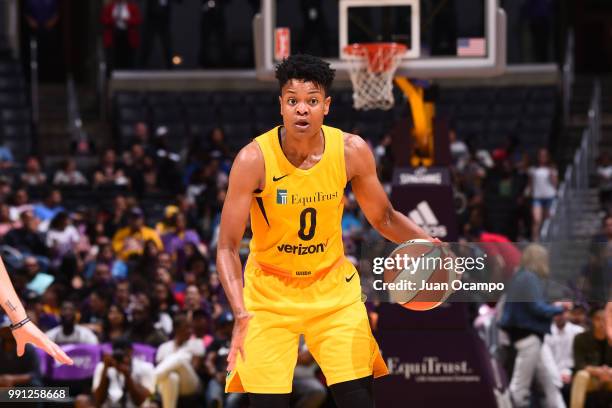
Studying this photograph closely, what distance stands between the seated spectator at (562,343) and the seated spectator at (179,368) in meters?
3.17

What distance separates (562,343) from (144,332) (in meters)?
3.93

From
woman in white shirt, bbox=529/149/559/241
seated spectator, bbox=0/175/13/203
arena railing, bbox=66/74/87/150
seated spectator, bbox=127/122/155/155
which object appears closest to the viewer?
seated spectator, bbox=0/175/13/203

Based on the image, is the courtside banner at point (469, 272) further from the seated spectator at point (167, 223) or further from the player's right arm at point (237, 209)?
the seated spectator at point (167, 223)

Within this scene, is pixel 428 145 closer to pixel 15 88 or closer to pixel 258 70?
pixel 258 70

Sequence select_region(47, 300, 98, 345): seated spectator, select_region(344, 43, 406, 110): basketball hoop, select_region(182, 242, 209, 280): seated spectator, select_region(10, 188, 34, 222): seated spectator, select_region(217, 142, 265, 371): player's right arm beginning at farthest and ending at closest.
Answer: select_region(10, 188, 34, 222): seated spectator → select_region(182, 242, 209, 280): seated spectator → select_region(47, 300, 98, 345): seated spectator → select_region(344, 43, 406, 110): basketball hoop → select_region(217, 142, 265, 371): player's right arm

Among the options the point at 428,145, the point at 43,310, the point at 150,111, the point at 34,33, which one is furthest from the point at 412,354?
the point at 34,33

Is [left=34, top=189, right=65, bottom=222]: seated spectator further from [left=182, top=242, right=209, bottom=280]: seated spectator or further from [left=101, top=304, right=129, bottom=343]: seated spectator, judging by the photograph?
[left=101, top=304, right=129, bottom=343]: seated spectator

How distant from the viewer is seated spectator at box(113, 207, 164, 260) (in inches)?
590

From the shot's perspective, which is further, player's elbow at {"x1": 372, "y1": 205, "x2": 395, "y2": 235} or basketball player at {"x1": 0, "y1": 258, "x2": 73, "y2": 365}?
player's elbow at {"x1": 372, "y1": 205, "x2": 395, "y2": 235}

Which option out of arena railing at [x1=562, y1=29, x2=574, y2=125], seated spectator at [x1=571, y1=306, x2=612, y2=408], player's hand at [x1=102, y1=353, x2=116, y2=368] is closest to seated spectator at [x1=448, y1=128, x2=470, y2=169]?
arena railing at [x1=562, y1=29, x2=574, y2=125]

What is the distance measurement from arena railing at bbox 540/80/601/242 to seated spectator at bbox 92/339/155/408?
21.8 ft

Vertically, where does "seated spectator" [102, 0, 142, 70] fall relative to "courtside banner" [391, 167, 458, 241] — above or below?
above

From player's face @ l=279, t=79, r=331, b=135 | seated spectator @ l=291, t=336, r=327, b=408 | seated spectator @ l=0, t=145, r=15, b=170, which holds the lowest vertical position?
seated spectator @ l=291, t=336, r=327, b=408

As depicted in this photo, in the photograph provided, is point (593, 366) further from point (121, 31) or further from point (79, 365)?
point (121, 31)
